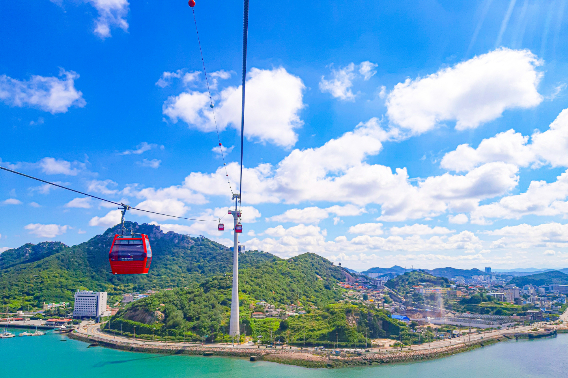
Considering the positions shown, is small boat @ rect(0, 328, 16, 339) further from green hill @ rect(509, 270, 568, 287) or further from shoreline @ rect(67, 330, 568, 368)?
Result: green hill @ rect(509, 270, 568, 287)

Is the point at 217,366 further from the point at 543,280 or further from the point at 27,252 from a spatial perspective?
the point at 543,280

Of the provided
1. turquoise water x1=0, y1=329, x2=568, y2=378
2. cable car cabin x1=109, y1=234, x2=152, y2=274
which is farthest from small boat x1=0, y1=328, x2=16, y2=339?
cable car cabin x1=109, y1=234, x2=152, y2=274

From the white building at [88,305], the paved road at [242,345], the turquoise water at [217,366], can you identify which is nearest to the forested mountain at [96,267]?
the white building at [88,305]

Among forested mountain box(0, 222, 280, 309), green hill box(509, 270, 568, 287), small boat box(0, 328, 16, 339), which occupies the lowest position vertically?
small boat box(0, 328, 16, 339)

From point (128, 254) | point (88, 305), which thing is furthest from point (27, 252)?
point (128, 254)

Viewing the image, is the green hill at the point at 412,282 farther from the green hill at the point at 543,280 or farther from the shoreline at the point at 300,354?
the shoreline at the point at 300,354
